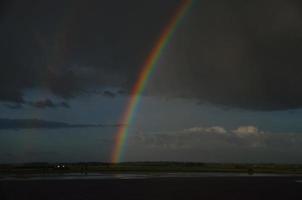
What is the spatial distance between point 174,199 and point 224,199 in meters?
6.05

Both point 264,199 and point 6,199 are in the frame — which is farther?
point 264,199

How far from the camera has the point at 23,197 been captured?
175 feet

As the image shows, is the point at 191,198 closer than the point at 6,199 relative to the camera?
No

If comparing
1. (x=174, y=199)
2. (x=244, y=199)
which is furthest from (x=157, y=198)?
(x=244, y=199)

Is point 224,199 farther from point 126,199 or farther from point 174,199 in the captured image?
point 126,199

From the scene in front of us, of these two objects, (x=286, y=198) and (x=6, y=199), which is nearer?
(x=6, y=199)

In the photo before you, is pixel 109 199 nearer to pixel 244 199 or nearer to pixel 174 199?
pixel 174 199

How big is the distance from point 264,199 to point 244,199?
2233 mm

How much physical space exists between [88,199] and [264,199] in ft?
64.7

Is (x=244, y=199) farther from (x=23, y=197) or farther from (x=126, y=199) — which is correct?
(x=23, y=197)

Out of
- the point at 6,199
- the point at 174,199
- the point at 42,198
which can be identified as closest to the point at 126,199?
the point at 174,199

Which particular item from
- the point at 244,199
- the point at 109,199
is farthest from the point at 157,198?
the point at 244,199

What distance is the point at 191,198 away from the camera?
2137 inches

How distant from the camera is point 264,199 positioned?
5391 cm
